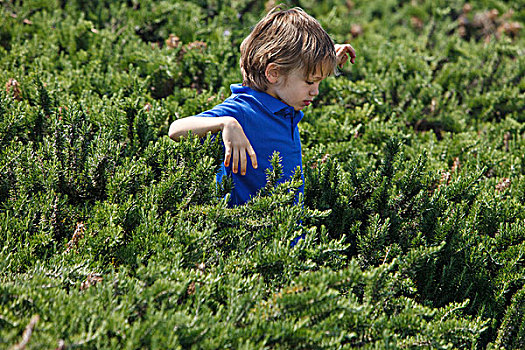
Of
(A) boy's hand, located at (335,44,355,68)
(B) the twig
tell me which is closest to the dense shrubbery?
(B) the twig

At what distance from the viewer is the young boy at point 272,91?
8.89ft

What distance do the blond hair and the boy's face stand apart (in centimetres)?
3

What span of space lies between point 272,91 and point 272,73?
→ 11cm

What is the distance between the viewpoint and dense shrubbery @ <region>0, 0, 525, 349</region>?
2.01 m

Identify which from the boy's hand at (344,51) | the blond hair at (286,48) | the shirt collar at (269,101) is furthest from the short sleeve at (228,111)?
the boy's hand at (344,51)

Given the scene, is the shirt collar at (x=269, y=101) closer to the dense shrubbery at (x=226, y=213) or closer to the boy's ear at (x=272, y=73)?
the boy's ear at (x=272, y=73)

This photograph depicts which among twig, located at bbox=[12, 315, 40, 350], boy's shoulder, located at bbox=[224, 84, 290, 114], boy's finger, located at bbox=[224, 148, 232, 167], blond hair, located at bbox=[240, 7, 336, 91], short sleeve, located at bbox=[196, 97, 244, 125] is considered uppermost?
blond hair, located at bbox=[240, 7, 336, 91]

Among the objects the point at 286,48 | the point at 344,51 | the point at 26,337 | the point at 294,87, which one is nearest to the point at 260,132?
the point at 294,87

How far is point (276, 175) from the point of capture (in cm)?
266

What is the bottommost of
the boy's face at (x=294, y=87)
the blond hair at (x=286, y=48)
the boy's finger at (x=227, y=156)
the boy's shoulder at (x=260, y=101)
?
the boy's finger at (x=227, y=156)

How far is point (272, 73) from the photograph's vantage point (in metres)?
2.77

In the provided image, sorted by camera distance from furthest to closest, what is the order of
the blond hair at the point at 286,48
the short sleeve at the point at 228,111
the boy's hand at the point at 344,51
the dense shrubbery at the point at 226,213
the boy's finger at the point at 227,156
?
the boy's hand at the point at 344,51 < the blond hair at the point at 286,48 < the short sleeve at the point at 228,111 < the boy's finger at the point at 227,156 < the dense shrubbery at the point at 226,213

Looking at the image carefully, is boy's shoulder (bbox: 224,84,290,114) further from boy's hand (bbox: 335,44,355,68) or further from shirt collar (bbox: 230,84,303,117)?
boy's hand (bbox: 335,44,355,68)

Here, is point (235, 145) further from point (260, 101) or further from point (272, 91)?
point (272, 91)
